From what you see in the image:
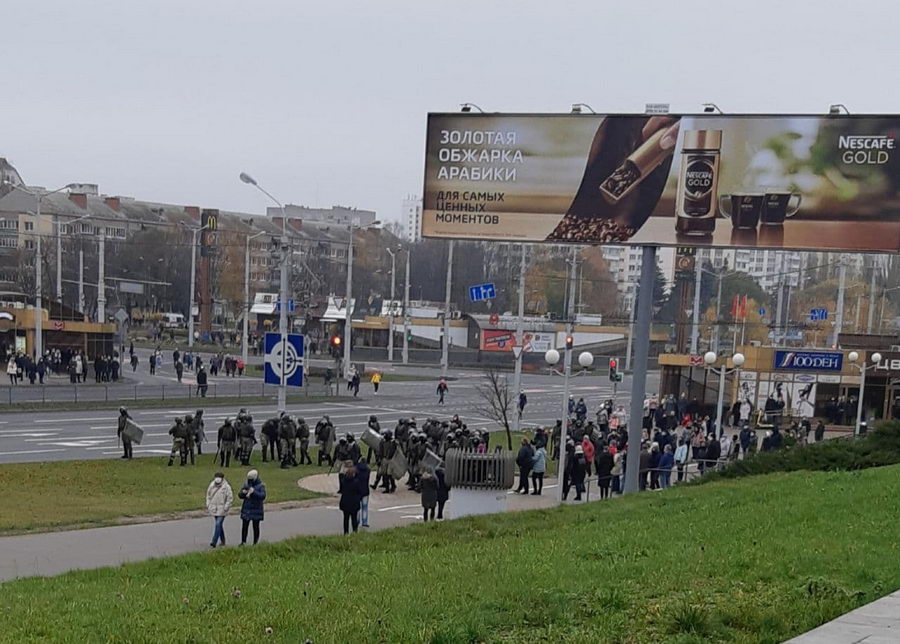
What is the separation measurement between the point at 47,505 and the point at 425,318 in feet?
241

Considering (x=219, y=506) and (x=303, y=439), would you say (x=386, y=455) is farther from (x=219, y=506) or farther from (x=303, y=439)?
(x=219, y=506)

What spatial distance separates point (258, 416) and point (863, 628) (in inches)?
1507

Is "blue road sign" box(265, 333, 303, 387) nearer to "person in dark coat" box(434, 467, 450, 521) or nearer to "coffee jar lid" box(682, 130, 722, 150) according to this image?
"person in dark coat" box(434, 467, 450, 521)

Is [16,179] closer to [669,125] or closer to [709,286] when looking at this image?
[709,286]

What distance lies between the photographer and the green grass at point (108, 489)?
1866 cm

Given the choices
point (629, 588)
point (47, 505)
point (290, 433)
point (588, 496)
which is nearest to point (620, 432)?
point (588, 496)

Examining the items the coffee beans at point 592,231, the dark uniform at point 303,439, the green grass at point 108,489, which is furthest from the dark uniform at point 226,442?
the coffee beans at point 592,231

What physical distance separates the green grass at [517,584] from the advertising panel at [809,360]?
28.4 meters

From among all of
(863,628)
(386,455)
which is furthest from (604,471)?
(863,628)

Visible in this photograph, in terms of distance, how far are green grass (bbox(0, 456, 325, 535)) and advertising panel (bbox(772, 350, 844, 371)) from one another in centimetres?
2325

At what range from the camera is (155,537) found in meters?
17.4

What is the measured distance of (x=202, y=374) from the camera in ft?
156

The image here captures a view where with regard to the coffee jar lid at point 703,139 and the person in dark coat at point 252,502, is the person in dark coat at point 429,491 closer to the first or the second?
the person in dark coat at point 252,502

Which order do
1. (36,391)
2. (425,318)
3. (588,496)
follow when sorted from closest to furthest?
(588,496), (36,391), (425,318)
